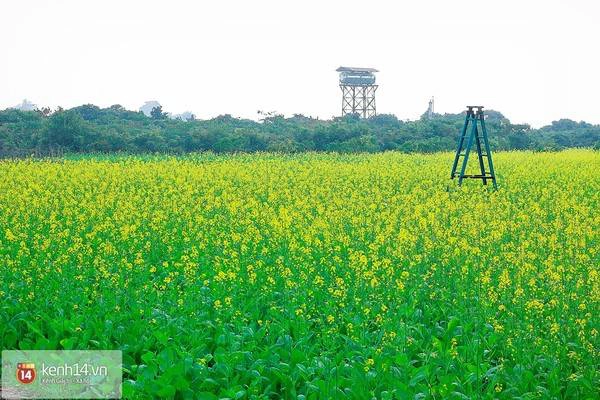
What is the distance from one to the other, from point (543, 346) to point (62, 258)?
5.83 m

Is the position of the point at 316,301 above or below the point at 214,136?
below

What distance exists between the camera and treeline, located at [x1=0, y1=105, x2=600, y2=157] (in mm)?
42781

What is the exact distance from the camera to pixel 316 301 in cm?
849

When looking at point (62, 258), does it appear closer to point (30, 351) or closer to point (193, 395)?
point (30, 351)

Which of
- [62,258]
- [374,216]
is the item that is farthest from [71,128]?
[62,258]

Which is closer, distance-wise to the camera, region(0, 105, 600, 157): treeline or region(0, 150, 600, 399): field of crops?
region(0, 150, 600, 399): field of crops

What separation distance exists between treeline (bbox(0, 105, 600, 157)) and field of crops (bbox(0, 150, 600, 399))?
28.5m

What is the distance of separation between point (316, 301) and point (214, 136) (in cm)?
3798

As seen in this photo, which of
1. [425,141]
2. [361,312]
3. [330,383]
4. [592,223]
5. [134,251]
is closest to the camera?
[330,383]

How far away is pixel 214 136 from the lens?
45.8m

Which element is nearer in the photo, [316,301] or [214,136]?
[316,301]

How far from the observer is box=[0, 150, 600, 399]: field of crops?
6.45 m

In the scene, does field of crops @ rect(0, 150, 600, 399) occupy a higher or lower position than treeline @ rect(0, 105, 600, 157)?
lower

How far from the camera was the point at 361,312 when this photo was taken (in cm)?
790
